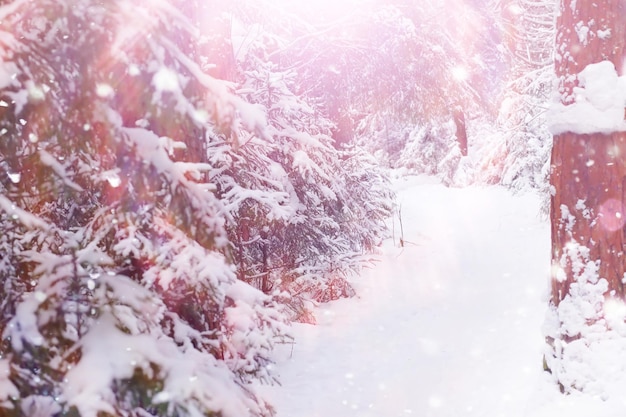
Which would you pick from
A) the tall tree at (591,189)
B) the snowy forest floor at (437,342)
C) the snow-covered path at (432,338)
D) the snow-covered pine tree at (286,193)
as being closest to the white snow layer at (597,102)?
the tall tree at (591,189)

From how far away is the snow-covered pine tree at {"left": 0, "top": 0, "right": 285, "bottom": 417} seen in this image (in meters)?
2.66

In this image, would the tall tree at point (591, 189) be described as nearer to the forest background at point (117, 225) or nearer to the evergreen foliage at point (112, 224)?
the forest background at point (117, 225)

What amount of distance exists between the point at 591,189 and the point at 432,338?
4.16m

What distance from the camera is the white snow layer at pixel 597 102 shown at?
13.7 feet

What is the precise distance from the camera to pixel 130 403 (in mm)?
2689

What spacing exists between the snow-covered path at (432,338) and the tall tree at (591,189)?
24.0 inches

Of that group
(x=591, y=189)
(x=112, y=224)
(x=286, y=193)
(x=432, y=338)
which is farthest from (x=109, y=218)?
(x=432, y=338)

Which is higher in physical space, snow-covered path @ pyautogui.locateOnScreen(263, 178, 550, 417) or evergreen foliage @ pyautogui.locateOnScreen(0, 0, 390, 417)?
evergreen foliage @ pyautogui.locateOnScreen(0, 0, 390, 417)

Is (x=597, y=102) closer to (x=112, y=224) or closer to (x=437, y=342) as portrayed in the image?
(x=112, y=224)

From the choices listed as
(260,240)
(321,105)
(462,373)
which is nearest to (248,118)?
(260,240)

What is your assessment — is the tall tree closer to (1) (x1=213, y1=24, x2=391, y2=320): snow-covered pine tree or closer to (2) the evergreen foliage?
(2) the evergreen foliage

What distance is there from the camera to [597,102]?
4.21 meters

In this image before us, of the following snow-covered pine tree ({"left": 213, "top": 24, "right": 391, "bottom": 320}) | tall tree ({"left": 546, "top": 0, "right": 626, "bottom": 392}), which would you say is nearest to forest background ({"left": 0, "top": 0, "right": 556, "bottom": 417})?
snow-covered pine tree ({"left": 213, "top": 24, "right": 391, "bottom": 320})

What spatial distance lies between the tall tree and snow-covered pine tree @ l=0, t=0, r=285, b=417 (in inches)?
103
